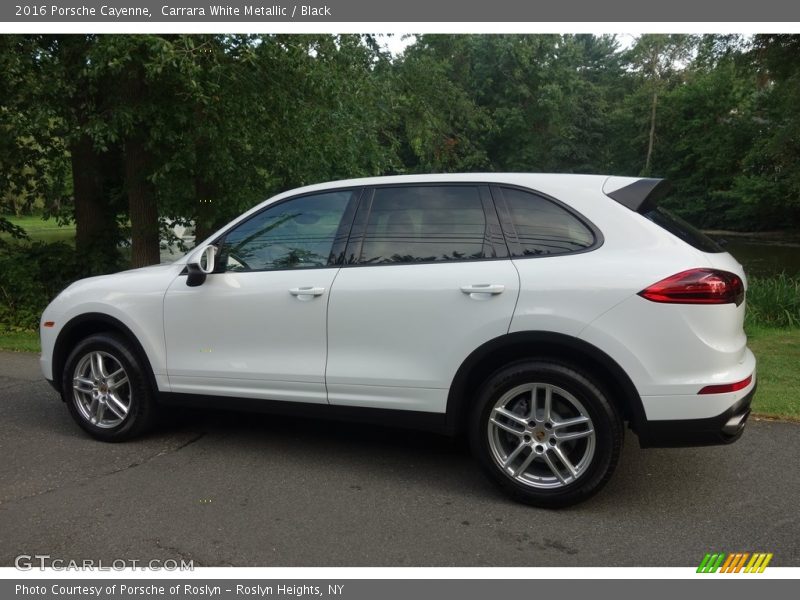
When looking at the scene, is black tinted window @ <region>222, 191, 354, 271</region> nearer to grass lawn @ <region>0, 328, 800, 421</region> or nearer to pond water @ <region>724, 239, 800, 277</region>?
grass lawn @ <region>0, 328, 800, 421</region>

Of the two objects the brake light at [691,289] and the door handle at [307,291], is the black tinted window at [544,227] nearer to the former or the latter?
the brake light at [691,289]

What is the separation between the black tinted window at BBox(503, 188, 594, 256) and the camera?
412 centimetres

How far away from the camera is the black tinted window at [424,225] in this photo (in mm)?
4375

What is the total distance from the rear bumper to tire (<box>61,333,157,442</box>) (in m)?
3.32

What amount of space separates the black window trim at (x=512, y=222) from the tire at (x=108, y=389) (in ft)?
8.90

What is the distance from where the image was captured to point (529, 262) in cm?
413

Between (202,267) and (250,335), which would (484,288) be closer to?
(250,335)

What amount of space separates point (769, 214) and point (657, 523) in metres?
45.2

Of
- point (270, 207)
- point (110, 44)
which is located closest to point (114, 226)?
point (110, 44)

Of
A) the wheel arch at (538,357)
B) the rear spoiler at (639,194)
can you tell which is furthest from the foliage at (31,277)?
the rear spoiler at (639,194)

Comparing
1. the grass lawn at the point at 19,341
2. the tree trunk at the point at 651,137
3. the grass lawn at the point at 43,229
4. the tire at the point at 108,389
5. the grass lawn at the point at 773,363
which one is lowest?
the grass lawn at the point at 19,341

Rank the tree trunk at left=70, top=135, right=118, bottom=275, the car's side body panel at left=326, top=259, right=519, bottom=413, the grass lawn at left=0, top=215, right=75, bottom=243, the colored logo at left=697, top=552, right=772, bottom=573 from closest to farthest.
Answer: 1. the colored logo at left=697, top=552, right=772, bottom=573
2. the car's side body panel at left=326, top=259, right=519, bottom=413
3. the tree trunk at left=70, top=135, right=118, bottom=275
4. the grass lawn at left=0, top=215, right=75, bottom=243

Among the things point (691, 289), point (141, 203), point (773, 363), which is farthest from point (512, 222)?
point (141, 203)

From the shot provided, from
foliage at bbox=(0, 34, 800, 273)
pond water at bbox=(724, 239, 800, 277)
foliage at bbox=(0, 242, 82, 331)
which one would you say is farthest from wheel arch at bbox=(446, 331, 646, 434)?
pond water at bbox=(724, 239, 800, 277)
